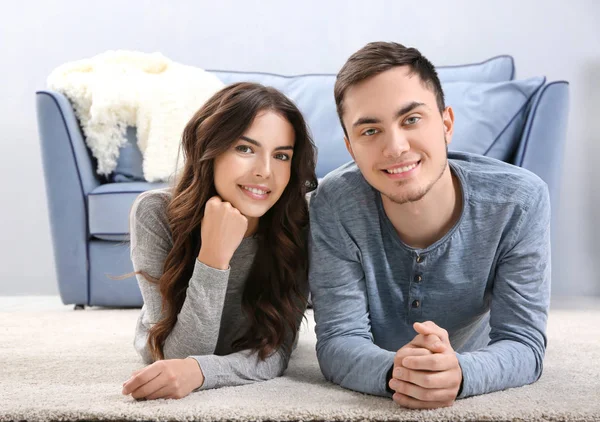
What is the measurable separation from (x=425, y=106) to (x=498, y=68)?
183 centimetres

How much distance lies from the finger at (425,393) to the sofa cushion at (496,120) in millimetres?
1570

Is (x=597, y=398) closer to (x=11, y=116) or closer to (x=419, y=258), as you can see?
(x=419, y=258)

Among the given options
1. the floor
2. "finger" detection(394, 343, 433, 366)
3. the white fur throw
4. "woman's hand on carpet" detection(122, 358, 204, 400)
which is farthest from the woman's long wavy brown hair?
the floor

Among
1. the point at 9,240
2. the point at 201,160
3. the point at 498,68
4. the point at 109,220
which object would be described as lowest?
the point at 9,240

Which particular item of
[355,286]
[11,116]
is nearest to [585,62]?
[355,286]

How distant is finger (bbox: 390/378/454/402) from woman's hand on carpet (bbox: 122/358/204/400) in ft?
1.17

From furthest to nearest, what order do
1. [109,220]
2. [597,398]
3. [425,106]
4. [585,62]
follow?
[585,62] → [109,220] → [425,106] → [597,398]

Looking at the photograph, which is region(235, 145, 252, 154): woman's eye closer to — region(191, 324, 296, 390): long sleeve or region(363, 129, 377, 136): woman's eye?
region(363, 129, 377, 136): woman's eye

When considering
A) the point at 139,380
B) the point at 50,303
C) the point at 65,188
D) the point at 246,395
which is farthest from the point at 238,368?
the point at 50,303

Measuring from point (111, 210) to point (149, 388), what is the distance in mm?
1412

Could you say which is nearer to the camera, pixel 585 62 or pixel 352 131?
pixel 352 131

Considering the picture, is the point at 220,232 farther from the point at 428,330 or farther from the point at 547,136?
the point at 547,136

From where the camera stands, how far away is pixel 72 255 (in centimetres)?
258

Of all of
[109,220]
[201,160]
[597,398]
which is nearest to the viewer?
[597,398]
